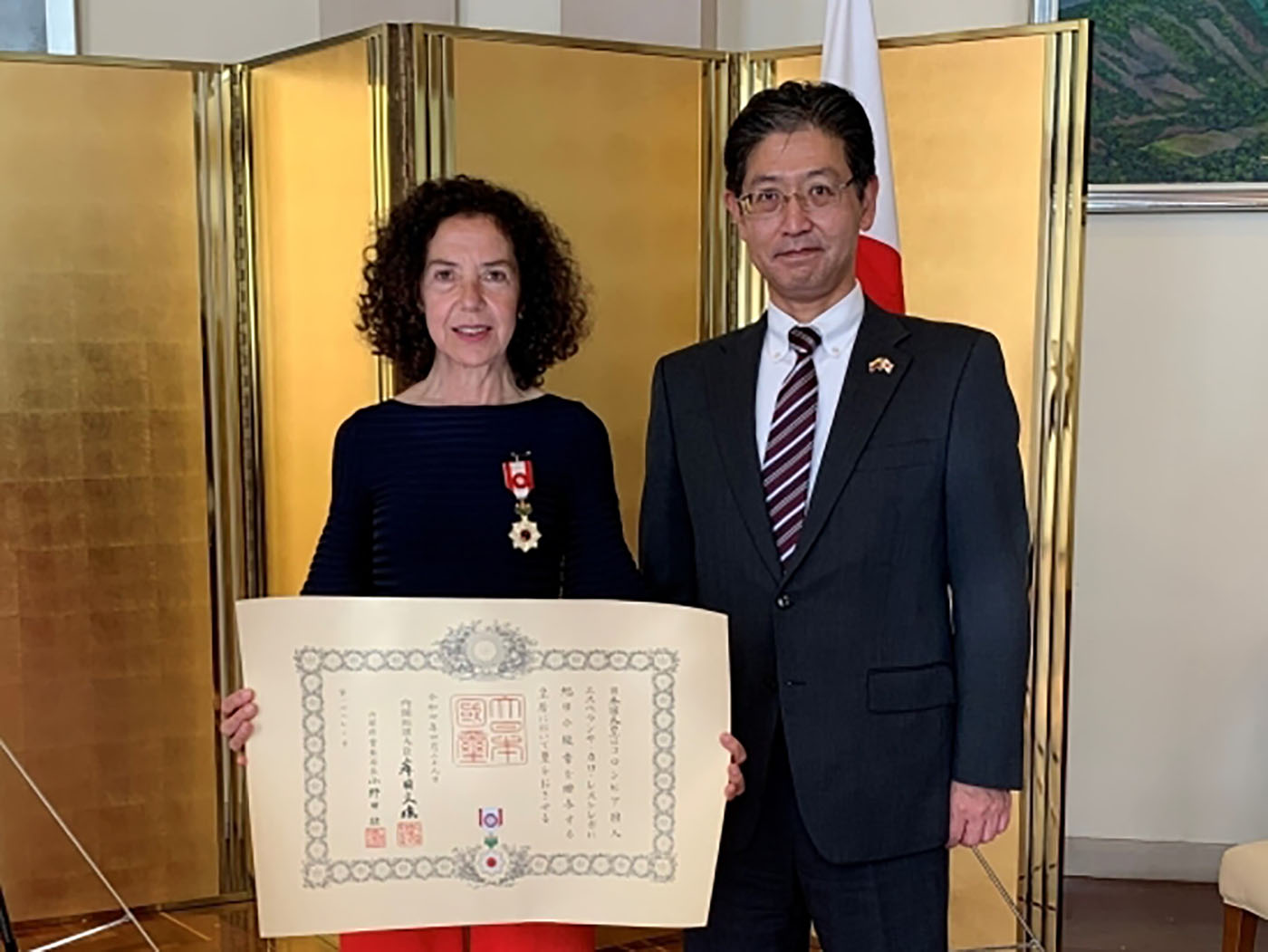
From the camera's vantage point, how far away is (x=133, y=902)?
126 inches

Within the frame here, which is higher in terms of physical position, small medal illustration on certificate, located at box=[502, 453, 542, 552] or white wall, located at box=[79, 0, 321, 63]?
white wall, located at box=[79, 0, 321, 63]

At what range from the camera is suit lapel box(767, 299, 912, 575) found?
166cm

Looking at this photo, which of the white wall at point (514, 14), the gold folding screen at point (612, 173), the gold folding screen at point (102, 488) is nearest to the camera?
the gold folding screen at point (612, 173)

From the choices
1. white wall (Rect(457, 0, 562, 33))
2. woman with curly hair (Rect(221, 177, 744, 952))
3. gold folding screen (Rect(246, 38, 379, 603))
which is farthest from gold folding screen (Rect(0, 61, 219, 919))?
woman with curly hair (Rect(221, 177, 744, 952))

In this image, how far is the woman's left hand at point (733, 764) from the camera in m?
1.61

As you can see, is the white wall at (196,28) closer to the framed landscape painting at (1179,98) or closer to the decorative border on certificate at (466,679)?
the framed landscape painting at (1179,98)

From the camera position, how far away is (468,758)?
1622mm

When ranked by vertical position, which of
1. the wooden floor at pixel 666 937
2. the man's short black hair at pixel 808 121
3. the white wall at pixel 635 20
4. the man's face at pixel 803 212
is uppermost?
the white wall at pixel 635 20

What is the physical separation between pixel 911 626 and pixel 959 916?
1.52 meters

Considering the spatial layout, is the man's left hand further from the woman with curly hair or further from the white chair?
the white chair

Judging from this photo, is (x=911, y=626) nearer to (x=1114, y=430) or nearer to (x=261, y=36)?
(x=1114, y=430)

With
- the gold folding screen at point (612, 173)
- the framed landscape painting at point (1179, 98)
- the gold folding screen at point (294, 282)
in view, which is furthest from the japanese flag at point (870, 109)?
the framed landscape painting at point (1179, 98)

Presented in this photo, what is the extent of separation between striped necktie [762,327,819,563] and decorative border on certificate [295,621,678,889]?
0.22 metres

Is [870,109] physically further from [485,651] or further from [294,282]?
[485,651]
